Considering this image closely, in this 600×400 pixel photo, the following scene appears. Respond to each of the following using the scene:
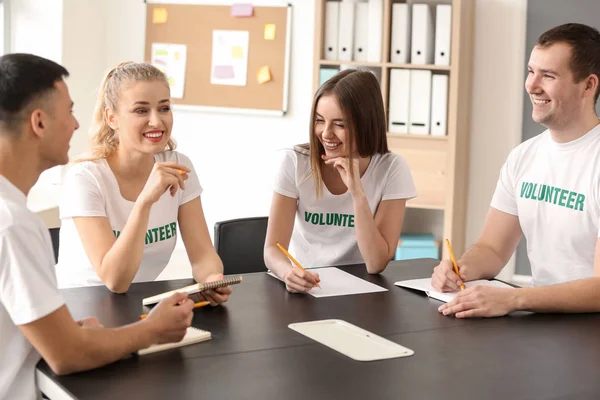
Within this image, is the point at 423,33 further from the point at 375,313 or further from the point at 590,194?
the point at 375,313

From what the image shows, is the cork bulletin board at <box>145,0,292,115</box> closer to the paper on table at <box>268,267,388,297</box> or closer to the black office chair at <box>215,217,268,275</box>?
the black office chair at <box>215,217,268,275</box>

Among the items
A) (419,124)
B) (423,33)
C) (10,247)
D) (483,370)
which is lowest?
(483,370)

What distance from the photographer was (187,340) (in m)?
1.68

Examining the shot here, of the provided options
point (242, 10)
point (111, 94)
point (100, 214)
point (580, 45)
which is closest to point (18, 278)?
point (100, 214)

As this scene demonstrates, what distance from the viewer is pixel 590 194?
91.4 inches

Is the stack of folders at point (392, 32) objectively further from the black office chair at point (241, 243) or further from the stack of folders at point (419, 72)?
the black office chair at point (241, 243)

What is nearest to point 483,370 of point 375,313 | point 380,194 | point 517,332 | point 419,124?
point 517,332

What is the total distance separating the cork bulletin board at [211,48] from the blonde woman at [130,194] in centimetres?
289

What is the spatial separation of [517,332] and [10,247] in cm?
112

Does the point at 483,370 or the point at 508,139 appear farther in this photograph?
the point at 508,139

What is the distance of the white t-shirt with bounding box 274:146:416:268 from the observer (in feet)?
8.78

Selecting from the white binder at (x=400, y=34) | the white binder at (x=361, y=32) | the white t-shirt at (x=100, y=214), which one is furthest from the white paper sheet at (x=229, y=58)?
the white t-shirt at (x=100, y=214)

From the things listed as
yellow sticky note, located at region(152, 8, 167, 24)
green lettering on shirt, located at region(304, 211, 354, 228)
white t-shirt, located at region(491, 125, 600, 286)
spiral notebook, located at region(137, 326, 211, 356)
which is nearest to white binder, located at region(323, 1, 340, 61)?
yellow sticky note, located at region(152, 8, 167, 24)

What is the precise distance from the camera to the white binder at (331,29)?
4707 mm
